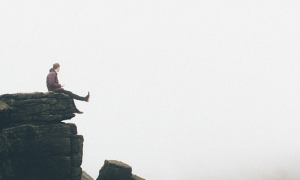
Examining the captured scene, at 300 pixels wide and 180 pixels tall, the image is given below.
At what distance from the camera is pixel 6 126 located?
27.3 metres

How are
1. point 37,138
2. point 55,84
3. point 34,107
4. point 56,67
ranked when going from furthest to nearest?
point 55,84, point 56,67, point 34,107, point 37,138

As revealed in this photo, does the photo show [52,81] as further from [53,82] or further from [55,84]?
[55,84]

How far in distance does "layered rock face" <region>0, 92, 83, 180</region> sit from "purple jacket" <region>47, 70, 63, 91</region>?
780 mm

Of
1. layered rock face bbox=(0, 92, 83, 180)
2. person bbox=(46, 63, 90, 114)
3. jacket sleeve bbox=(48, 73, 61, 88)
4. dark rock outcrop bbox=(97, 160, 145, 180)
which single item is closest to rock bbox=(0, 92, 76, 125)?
layered rock face bbox=(0, 92, 83, 180)

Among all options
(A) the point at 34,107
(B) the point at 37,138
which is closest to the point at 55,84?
(A) the point at 34,107

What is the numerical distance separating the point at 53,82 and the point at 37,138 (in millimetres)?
6127

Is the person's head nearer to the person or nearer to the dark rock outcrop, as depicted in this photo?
the person

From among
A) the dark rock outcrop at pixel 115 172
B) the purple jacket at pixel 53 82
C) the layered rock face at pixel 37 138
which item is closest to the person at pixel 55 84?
the purple jacket at pixel 53 82

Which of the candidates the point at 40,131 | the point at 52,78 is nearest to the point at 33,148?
the point at 40,131

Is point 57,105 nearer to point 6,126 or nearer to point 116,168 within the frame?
point 6,126

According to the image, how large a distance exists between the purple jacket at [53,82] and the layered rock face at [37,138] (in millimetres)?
780

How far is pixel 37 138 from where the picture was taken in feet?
90.4

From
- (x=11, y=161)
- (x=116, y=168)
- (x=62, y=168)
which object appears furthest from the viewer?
(x=116, y=168)

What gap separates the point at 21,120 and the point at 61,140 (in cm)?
459
